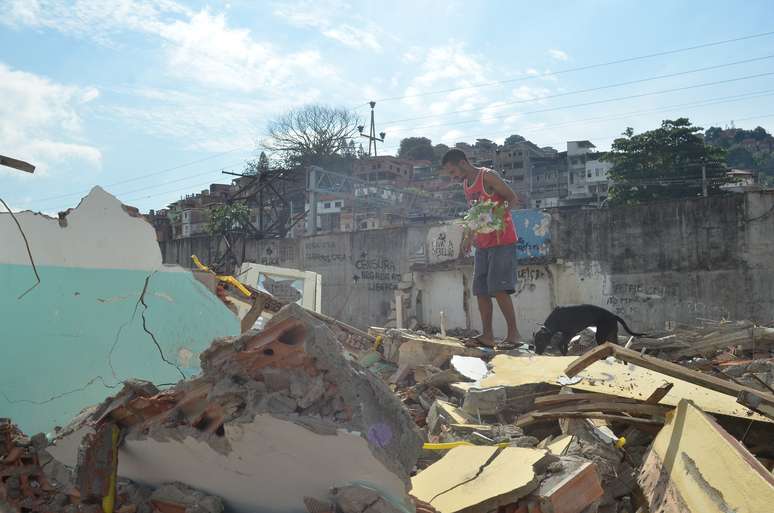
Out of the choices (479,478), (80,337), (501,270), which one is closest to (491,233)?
(501,270)

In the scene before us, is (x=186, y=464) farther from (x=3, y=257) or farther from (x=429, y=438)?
(x=3, y=257)

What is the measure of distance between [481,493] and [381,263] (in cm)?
1448

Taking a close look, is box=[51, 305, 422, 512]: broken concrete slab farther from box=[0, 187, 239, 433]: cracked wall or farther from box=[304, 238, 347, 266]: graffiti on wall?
box=[304, 238, 347, 266]: graffiti on wall

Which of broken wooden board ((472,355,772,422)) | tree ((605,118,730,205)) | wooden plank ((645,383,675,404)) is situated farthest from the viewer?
tree ((605,118,730,205))

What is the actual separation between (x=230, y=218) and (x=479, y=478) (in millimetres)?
21865

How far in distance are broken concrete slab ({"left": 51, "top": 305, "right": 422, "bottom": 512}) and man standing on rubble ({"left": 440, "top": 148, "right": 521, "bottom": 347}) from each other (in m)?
3.76

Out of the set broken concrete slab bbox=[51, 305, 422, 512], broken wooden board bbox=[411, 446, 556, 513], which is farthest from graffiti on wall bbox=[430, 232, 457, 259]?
broken concrete slab bbox=[51, 305, 422, 512]

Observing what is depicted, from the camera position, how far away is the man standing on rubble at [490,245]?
5656mm

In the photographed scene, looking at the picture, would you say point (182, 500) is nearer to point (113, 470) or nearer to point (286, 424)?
point (113, 470)

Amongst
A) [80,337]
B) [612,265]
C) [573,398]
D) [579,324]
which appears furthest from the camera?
[612,265]

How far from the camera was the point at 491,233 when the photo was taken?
5711mm

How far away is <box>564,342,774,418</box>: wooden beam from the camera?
9.76 feet

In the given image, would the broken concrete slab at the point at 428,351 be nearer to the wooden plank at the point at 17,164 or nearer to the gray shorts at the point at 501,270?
the gray shorts at the point at 501,270

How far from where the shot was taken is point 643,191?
106ft
